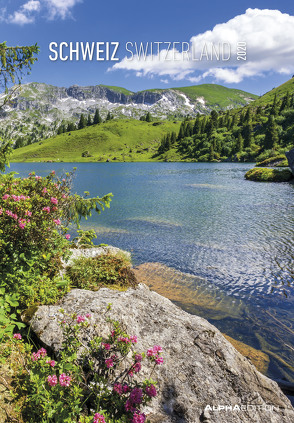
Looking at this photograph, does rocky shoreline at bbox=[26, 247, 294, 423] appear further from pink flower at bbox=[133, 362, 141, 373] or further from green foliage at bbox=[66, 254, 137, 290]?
green foliage at bbox=[66, 254, 137, 290]

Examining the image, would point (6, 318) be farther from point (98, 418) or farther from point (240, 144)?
point (240, 144)

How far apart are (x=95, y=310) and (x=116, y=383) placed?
6.05 feet

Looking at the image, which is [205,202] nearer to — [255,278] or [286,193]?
[286,193]

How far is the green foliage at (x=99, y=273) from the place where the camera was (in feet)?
28.3

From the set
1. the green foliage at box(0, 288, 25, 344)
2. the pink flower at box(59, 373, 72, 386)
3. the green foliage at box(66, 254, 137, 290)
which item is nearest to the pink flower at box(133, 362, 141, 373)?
the pink flower at box(59, 373, 72, 386)

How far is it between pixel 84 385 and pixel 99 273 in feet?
15.8

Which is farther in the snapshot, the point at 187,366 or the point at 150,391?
the point at 187,366

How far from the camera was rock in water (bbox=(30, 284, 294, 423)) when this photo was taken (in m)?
5.07

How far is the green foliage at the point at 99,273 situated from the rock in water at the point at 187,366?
114 centimetres

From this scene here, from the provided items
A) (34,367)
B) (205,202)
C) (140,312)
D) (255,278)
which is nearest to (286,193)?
(205,202)

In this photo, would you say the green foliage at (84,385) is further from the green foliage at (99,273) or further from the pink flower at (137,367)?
the green foliage at (99,273)

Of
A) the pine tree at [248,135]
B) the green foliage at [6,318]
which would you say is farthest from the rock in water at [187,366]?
the pine tree at [248,135]

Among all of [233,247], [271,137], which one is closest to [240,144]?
[271,137]

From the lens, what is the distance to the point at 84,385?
485 cm
